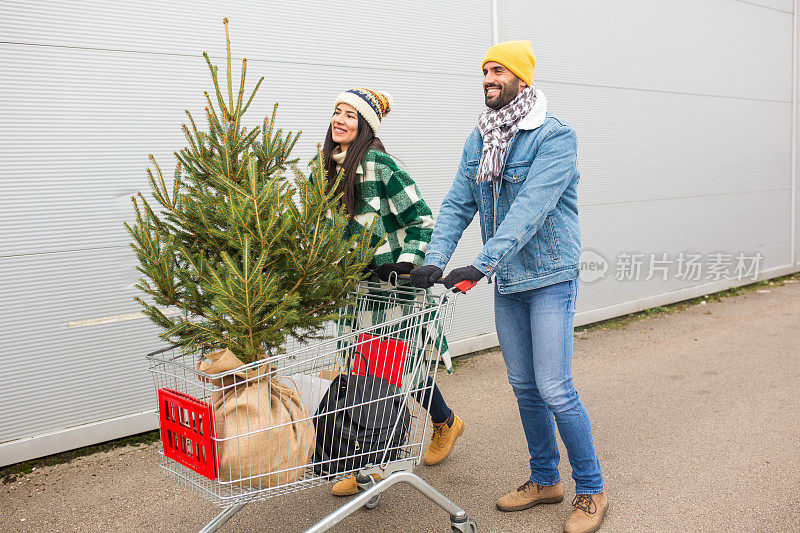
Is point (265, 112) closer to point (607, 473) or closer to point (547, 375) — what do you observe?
point (547, 375)

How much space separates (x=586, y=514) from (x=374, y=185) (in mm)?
1791

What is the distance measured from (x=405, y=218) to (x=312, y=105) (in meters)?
2.03

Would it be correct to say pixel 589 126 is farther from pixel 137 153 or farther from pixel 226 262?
pixel 226 262

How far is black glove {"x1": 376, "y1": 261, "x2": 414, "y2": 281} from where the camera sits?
3.05 metres

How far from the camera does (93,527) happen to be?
327cm

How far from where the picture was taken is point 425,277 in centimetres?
272

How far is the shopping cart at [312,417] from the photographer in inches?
87.4

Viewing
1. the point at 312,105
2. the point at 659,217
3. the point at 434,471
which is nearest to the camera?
the point at 434,471

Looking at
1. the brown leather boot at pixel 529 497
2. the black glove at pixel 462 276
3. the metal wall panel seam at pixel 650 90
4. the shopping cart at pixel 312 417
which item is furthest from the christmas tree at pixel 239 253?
the metal wall panel seam at pixel 650 90

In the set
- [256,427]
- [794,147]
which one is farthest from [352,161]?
[794,147]

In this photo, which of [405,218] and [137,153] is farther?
[137,153]

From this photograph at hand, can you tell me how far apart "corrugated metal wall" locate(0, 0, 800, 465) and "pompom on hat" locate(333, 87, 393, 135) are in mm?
1579

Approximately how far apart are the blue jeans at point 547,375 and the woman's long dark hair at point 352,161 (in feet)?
2.71

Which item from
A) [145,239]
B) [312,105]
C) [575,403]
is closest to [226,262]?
[145,239]
